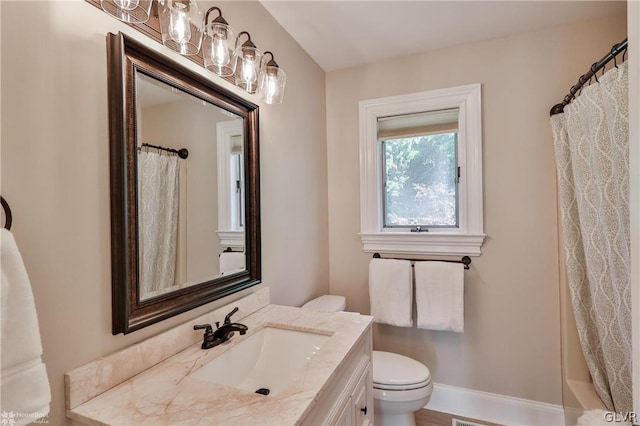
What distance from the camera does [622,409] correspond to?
4.42ft

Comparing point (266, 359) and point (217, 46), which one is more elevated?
point (217, 46)

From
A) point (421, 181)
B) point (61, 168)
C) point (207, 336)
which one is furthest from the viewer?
point (421, 181)

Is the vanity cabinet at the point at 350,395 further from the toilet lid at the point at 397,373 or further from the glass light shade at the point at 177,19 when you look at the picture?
the glass light shade at the point at 177,19

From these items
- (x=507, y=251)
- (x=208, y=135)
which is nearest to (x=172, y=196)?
(x=208, y=135)

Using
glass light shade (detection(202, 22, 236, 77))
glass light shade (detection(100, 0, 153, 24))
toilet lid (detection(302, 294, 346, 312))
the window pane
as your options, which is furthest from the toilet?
glass light shade (detection(100, 0, 153, 24))

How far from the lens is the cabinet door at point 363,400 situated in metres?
1.17

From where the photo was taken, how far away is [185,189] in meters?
1.18

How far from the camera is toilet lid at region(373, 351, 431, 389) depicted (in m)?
1.63

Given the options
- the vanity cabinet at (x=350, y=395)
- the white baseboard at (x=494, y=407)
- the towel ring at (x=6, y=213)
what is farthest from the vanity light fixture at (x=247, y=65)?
the white baseboard at (x=494, y=407)

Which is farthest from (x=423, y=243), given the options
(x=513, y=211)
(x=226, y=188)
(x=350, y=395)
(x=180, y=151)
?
(x=180, y=151)

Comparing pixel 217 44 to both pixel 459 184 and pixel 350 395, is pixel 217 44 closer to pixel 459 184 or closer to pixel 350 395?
pixel 350 395

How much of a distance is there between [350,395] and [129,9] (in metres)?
1.42

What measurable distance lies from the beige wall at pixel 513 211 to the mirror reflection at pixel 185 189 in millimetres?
1450

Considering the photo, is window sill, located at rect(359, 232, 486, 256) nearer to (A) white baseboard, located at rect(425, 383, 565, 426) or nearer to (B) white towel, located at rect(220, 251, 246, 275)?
(A) white baseboard, located at rect(425, 383, 565, 426)
